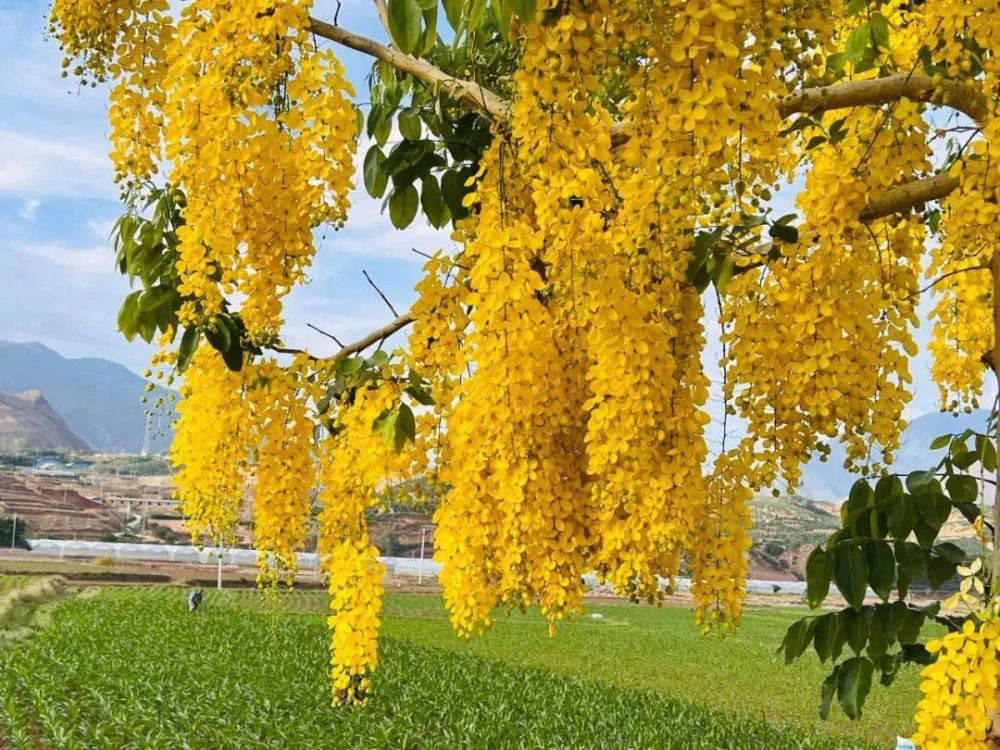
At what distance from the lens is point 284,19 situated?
186 centimetres

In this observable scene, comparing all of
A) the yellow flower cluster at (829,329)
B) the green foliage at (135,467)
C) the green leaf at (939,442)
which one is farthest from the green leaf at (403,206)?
the green foliage at (135,467)

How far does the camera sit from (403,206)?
2916mm

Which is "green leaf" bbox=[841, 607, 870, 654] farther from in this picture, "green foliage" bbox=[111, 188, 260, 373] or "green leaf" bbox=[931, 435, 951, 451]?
"green foliage" bbox=[111, 188, 260, 373]

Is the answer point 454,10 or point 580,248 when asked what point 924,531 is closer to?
point 580,248

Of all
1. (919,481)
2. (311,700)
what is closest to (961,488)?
(919,481)

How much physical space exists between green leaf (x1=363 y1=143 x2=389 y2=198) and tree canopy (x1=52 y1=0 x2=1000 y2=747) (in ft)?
A: 0.49

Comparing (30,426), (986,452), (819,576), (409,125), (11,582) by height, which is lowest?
(11,582)

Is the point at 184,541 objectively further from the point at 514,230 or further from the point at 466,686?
the point at 514,230

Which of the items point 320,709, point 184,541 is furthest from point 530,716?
point 184,541

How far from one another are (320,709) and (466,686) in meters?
2.17

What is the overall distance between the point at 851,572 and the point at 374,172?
173cm

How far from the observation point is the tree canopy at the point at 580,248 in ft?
4.92

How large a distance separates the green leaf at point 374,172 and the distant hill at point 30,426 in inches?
5140

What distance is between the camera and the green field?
6.96 meters
